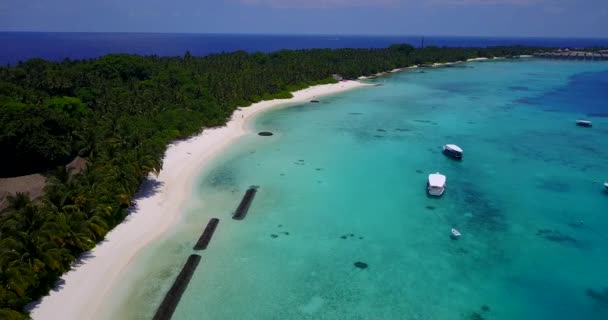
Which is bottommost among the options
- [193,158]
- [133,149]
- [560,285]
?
[560,285]

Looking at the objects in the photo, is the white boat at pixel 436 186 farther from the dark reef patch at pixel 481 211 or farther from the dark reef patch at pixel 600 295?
the dark reef patch at pixel 600 295

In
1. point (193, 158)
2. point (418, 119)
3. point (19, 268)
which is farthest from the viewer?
point (418, 119)

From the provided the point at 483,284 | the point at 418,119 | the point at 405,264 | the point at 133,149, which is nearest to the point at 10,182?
the point at 133,149

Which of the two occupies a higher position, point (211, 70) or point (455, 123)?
point (211, 70)

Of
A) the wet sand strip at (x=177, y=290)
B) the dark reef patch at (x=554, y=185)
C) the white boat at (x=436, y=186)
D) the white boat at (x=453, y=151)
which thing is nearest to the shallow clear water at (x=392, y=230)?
the dark reef patch at (x=554, y=185)

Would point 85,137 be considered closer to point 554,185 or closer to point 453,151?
point 453,151

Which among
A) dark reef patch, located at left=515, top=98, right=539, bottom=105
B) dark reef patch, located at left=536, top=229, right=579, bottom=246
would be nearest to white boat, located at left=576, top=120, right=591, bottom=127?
dark reef patch, located at left=515, top=98, right=539, bottom=105

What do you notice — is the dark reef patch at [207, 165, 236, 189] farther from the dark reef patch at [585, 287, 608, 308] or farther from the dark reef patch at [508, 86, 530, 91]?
the dark reef patch at [508, 86, 530, 91]

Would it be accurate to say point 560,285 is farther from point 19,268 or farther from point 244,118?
point 244,118
